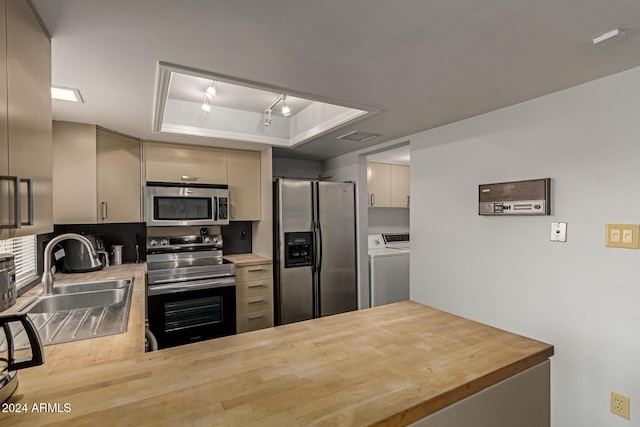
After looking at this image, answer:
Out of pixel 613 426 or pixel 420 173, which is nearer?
pixel 613 426

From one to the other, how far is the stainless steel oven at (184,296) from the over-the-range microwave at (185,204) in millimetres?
373

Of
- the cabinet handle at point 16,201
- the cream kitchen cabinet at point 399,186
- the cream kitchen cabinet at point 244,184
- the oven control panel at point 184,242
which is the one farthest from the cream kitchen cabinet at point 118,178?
the cream kitchen cabinet at point 399,186

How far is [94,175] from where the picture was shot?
8.83 ft

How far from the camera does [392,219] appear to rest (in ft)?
16.6

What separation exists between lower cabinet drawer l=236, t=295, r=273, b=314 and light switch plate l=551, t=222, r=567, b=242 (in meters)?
2.53

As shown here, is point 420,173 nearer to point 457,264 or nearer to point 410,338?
point 457,264

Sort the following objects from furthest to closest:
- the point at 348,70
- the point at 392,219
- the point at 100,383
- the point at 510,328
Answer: the point at 392,219 → the point at 510,328 → the point at 348,70 → the point at 100,383

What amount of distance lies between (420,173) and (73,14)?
2.58 meters

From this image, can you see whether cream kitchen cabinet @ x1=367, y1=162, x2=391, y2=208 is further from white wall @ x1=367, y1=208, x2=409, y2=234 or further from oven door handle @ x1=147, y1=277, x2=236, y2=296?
oven door handle @ x1=147, y1=277, x2=236, y2=296

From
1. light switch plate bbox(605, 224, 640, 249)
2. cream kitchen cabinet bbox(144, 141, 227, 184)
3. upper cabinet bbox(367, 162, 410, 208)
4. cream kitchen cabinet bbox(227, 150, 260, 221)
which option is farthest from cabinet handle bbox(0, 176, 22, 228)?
upper cabinet bbox(367, 162, 410, 208)

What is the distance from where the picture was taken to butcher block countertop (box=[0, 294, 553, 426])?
2.61 ft

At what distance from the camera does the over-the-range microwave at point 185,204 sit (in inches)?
119

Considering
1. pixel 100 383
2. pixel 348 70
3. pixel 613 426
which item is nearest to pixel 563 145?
pixel 348 70

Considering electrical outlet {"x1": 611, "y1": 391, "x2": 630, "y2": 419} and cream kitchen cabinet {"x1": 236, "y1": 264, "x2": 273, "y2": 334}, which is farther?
cream kitchen cabinet {"x1": 236, "y1": 264, "x2": 273, "y2": 334}
